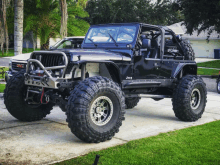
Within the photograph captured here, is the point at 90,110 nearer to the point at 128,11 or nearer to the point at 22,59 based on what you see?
the point at 22,59

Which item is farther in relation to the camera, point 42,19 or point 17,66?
point 42,19

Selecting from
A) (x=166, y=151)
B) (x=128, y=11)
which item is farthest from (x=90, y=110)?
(x=128, y=11)

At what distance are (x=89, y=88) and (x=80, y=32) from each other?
22.1m

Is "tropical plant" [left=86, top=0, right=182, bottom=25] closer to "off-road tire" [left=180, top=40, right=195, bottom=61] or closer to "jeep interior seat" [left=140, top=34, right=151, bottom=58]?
"off-road tire" [left=180, top=40, right=195, bottom=61]

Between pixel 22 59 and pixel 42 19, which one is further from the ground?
pixel 42 19

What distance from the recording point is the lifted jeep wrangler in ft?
17.6

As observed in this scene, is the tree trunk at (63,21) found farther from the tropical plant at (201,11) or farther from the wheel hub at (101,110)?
the tropical plant at (201,11)

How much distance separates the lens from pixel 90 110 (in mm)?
5340

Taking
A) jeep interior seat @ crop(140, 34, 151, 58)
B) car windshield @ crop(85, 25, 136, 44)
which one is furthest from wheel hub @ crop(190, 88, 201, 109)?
car windshield @ crop(85, 25, 136, 44)

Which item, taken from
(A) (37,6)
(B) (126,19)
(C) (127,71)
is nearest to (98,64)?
(C) (127,71)

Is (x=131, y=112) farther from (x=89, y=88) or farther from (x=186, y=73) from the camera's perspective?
(x=89, y=88)

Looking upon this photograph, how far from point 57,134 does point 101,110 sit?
101 centimetres

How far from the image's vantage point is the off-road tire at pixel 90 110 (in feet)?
17.0

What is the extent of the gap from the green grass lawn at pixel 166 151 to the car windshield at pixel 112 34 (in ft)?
7.03
